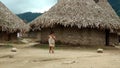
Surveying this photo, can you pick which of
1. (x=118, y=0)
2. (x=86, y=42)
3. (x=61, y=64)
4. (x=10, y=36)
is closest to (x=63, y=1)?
(x=86, y=42)

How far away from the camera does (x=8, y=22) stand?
2389 centimetres

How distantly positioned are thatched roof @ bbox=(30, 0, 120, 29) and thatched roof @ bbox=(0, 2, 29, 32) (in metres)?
1.44

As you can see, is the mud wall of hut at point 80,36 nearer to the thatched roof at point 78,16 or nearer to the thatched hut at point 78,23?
the thatched hut at point 78,23

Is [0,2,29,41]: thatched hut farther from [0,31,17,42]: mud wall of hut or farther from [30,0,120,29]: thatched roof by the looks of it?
[30,0,120,29]: thatched roof

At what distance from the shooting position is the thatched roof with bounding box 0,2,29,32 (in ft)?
76.6

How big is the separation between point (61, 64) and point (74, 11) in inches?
425

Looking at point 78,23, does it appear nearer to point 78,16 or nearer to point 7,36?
point 78,16

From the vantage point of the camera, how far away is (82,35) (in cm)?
2250

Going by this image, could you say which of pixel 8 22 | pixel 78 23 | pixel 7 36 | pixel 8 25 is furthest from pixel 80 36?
pixel 7 36

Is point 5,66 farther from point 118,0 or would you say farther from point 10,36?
point 118,0

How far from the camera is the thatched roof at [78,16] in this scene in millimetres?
22094

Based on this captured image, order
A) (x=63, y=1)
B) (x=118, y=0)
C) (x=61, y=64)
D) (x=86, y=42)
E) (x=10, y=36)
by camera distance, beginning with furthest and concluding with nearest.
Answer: (x=118, y=0), (x=10, y=36), (x=63, y=1), (x=86, y=42), (x=61, y=64)

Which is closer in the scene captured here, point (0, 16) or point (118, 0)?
point (0, 16)

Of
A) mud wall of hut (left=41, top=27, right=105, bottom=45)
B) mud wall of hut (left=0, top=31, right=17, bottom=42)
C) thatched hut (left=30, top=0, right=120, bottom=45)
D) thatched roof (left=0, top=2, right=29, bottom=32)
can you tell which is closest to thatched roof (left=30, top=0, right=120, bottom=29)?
thatched hut (left=30, top=0, right=120, bottom=45)
